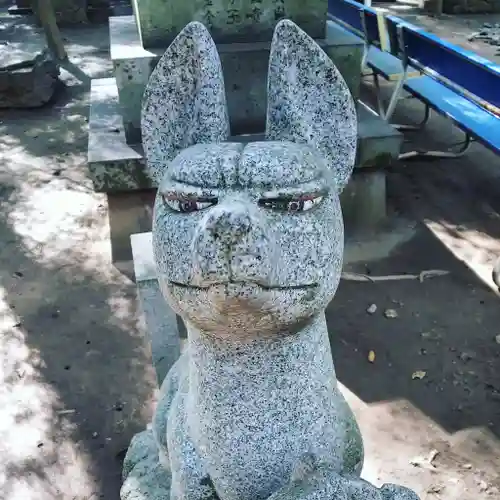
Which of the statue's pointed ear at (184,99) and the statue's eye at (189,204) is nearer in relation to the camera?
the statue's eye at (189,204)

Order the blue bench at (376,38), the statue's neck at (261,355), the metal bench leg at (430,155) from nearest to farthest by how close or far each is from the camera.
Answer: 1. the statue's neck at (261,355)
2. the metal bench leg at (430,155)
3. the blue bench at (376,38)

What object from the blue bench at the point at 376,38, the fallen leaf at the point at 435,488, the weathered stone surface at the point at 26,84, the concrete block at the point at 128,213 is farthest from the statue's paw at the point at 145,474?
the weathered stone surface at the point at 26,84

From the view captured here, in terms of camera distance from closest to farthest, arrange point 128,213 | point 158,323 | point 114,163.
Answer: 1. point 158,323
2. point 114,163
3. point 128,213

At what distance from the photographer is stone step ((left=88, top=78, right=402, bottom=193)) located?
3512 mm

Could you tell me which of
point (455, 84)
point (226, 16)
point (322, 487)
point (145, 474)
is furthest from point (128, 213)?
point (322, 487)

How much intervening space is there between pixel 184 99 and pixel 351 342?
2.09 m

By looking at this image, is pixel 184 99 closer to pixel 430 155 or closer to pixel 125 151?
pixel 125 151

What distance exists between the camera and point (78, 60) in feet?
27.6

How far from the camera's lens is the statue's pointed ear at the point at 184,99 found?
1.26 metres

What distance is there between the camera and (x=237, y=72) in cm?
365

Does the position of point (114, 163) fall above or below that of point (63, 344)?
above

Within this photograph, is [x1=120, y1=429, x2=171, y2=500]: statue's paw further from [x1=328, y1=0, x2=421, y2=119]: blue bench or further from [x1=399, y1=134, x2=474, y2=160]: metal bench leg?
[x1=328, y1=0, x2=421, y2=119]: blue bench

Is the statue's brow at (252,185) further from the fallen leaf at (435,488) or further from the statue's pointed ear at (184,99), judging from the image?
the fallen leaf at (435,488)

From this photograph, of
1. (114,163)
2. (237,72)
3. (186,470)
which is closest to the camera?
(186,470)
